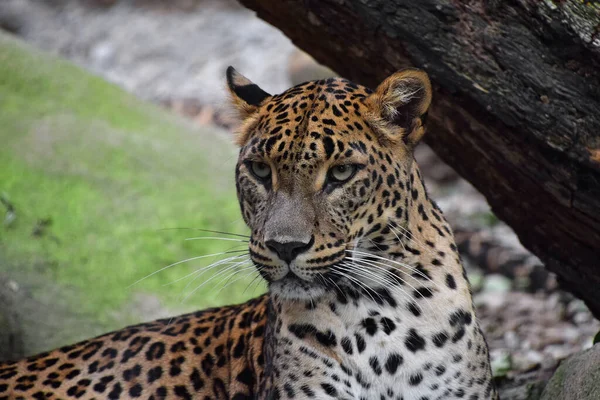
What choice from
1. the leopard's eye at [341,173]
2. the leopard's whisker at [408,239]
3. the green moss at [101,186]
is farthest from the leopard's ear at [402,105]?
the green moss at [101,186]

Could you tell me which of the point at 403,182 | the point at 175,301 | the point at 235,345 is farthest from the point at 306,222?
the point at 175,301

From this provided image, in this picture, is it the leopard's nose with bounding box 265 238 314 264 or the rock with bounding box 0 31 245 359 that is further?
the rock with bounding box 0 31 245 359

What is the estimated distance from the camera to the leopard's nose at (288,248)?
479 centimetres

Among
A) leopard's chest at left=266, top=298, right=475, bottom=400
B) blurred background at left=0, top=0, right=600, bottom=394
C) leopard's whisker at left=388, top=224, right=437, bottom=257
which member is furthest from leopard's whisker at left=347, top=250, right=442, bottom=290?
blurred background at left=0, top=0, right=600, bottom=394

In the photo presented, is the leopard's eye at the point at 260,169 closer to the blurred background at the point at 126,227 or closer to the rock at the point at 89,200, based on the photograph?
the blurred background at the point at 126,227

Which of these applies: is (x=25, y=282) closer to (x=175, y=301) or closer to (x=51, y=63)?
(x=175, y=301)

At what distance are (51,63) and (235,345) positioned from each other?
822cm

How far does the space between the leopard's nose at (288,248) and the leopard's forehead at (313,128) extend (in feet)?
1.53

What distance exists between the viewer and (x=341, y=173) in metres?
5.03

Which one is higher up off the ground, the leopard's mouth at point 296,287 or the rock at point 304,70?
the leopard's mouth at point 296,287

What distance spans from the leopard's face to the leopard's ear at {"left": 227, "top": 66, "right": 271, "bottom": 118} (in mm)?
312

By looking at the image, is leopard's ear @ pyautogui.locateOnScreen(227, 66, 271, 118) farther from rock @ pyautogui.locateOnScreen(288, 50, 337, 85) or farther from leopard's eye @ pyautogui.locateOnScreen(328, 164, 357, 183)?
rock @ pyautogui.locateOnScreen(288, 50, 337, 85)

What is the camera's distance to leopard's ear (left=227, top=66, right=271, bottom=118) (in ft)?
18.5

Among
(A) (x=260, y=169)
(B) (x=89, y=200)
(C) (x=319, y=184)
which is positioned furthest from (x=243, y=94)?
(B) (x=89, y=200)
